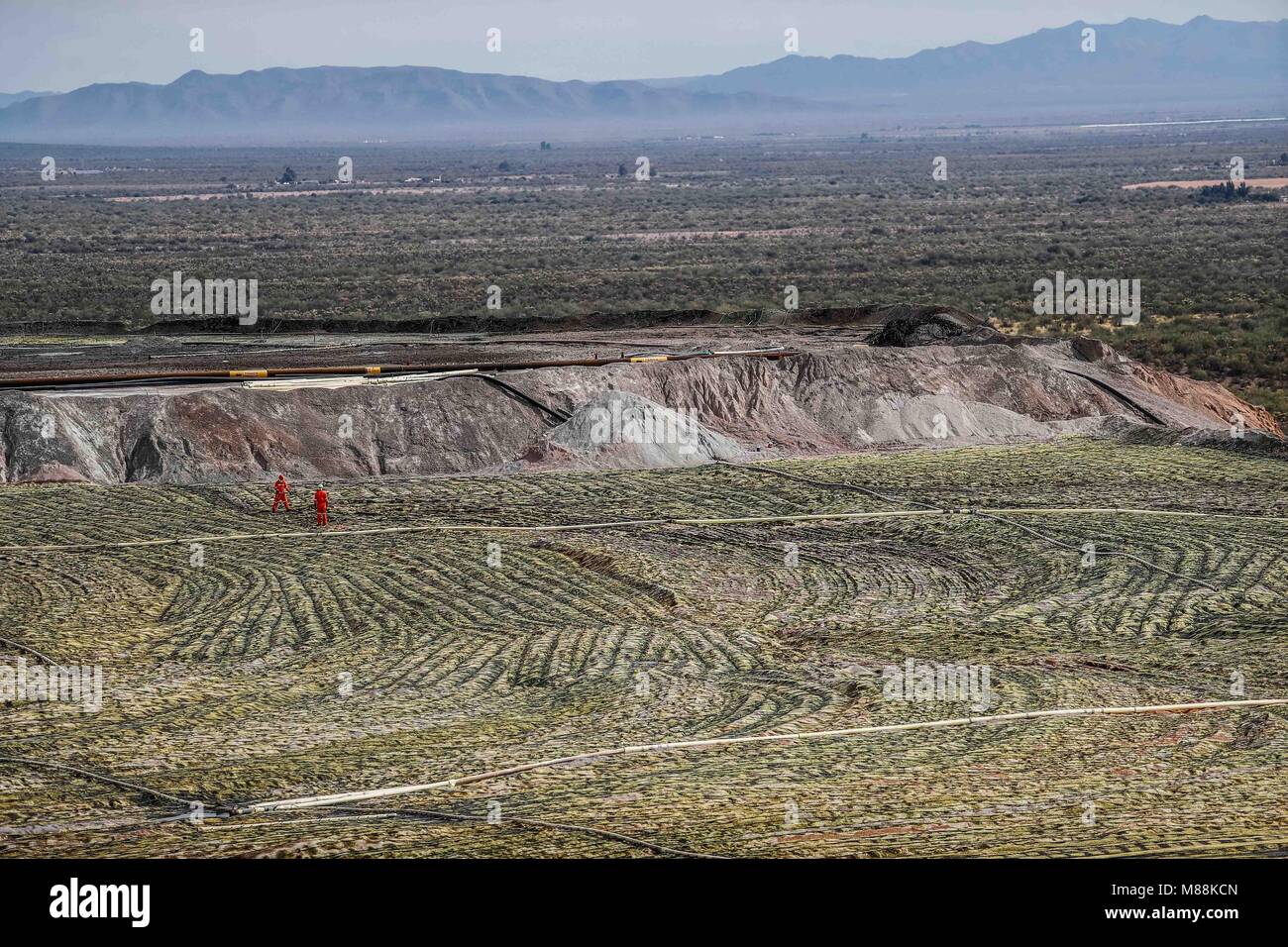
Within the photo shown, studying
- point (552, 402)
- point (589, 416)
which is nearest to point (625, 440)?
point (589, 416)

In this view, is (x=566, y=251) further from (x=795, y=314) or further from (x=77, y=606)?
(x=77, y=606)

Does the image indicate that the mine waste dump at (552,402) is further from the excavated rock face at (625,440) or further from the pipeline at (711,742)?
the pipeline at (711,742)

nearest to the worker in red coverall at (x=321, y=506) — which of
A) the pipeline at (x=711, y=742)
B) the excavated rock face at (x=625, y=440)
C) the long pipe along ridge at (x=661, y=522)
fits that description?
the long pipe along ridge at (x=661, y=522)

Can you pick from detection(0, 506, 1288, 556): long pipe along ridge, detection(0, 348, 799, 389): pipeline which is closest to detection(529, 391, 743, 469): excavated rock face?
detection(0, 348, 799, 389): pipeline

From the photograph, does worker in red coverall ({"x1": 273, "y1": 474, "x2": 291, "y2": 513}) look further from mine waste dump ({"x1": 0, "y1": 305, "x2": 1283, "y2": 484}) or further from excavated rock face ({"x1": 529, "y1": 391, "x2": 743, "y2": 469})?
excavated rock face ({"x1": 529, "y1": 391, "x2": 743, "y2": 469})

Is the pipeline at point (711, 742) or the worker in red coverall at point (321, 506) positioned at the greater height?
the worker in red coverall at point (321, 506)
